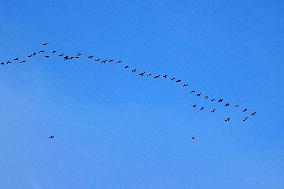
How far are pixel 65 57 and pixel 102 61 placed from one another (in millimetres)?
3874

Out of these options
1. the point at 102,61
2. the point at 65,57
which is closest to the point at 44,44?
the point at 65,57

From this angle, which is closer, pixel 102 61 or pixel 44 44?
pixel 44 44

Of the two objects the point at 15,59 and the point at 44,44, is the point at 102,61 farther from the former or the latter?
the point at 15,59

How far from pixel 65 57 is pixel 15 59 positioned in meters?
4.93

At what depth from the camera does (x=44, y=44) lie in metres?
33.1

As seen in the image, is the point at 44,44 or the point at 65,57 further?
the point at 65,57

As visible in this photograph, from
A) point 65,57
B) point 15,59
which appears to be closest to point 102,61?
point 65,57

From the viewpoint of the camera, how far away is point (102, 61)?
118 ft

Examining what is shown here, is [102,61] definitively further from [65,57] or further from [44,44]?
[44,44]

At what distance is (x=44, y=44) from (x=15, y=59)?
3463 millimetres

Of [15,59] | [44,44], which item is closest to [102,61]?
[44,44]

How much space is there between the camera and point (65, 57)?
35.8m
